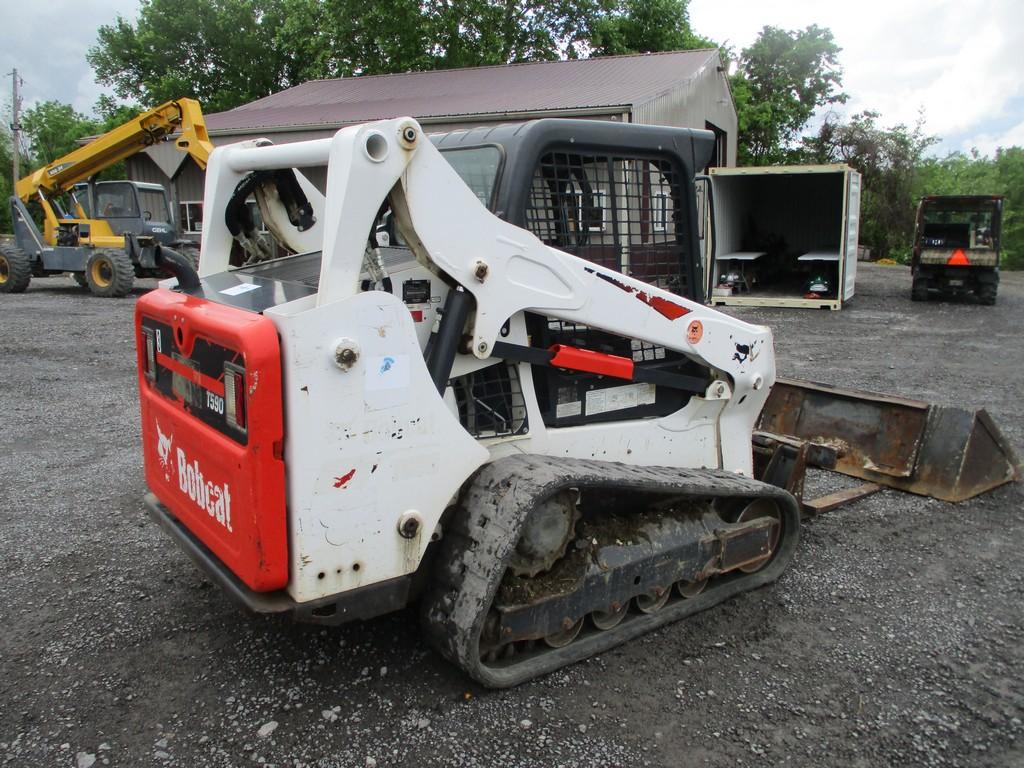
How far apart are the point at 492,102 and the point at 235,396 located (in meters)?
18.0

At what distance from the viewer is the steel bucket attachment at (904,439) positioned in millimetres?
5172

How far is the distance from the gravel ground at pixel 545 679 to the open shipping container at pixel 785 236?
11.3 m

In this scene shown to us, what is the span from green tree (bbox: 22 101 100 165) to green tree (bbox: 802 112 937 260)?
43020mm

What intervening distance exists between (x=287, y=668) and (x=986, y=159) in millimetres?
50058

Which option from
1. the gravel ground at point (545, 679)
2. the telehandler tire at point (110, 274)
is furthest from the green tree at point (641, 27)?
the gravel ground at point (545, 679)

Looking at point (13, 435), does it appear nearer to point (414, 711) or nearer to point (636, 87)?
point (414, 711)

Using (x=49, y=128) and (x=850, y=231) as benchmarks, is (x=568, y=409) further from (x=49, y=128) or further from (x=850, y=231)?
(x=49, y=128)

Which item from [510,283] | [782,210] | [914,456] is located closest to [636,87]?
[782,210]

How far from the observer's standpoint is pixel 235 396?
265 centimetres

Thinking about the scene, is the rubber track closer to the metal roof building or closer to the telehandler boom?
the telehandler boom

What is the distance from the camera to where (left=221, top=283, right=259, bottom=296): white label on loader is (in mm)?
3187

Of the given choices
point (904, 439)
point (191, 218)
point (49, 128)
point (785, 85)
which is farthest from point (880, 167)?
point (49, 128)

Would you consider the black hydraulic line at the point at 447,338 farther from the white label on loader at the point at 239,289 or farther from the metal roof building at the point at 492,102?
the metal roof building at the point at 492,102

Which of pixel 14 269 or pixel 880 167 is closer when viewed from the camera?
pixel 14 269
